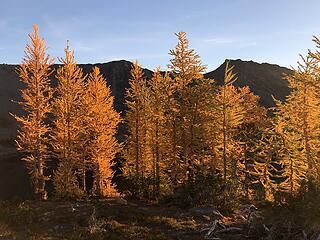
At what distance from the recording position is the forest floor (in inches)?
552

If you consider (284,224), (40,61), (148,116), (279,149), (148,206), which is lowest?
(148,206)

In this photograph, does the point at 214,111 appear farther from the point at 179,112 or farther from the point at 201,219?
the point at 201,219

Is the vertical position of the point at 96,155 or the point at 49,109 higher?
the point at 49,109

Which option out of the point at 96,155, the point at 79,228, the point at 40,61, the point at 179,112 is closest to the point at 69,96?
the point at 40,61

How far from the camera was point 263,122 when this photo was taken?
38.3 meters

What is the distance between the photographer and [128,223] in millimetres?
16875

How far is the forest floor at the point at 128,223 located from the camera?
14016 mm

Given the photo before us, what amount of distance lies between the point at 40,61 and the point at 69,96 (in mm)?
3985

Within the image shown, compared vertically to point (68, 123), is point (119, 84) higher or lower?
higher

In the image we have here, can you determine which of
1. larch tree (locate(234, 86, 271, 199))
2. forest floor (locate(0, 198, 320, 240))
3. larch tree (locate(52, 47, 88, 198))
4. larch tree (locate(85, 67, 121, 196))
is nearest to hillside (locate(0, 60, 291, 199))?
larch tree (locate(85, 67, 121, 196))

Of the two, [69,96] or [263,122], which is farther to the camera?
[263,122]

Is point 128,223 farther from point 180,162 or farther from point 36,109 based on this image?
point 36,109

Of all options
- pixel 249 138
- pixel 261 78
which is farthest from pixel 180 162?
pixel 261 78

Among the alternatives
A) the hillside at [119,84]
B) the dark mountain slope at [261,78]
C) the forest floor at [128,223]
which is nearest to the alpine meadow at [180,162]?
the forest floor at [128,223]
